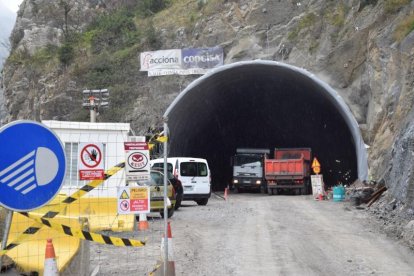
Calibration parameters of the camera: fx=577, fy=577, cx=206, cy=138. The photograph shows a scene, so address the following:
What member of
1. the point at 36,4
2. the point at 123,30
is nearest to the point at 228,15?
the point at 123,30

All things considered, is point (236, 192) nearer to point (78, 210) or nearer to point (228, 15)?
point (228, 15)

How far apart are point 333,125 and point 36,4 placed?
32.3 metres

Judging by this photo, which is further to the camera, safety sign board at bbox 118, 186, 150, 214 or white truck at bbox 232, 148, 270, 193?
white truck at bbox 232, 148, 270, 193

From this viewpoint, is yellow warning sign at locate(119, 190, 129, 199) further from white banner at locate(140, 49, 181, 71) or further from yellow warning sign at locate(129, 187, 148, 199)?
white banner at locate(140, 49, 181, 71)

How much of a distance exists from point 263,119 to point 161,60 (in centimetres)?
948

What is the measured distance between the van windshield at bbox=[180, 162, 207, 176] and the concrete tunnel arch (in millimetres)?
6643

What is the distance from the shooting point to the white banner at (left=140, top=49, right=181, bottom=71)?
127ft

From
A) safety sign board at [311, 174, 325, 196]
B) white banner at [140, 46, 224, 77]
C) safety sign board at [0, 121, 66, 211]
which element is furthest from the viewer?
white banner at [140, 46, 224, 77]

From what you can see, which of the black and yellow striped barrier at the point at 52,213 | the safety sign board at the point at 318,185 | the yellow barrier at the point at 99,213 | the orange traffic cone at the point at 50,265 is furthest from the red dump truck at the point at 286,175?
the orange traffic cone at the point at 50,265

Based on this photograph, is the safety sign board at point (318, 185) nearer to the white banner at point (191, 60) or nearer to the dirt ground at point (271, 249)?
the dirt ground at point (271, 249)

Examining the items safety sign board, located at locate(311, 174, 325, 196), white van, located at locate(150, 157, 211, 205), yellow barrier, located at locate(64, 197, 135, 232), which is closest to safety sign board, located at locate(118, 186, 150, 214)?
yellow barrier, located at locate(64, 197, 135, 232)

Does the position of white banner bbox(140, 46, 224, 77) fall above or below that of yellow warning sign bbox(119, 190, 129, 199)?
above

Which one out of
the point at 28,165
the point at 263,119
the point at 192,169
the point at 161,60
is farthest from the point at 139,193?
the point at 263,119

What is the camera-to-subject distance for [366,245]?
11922mm
